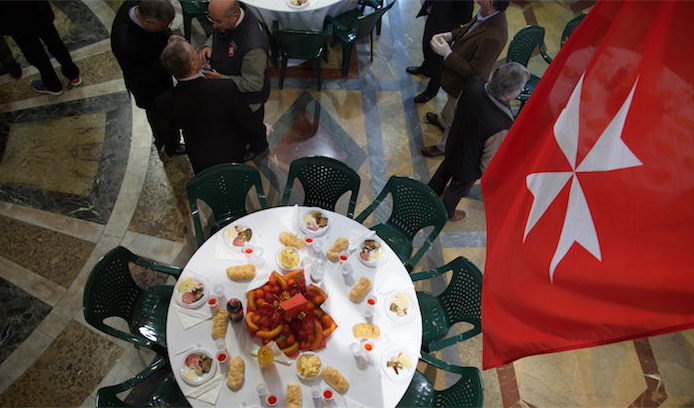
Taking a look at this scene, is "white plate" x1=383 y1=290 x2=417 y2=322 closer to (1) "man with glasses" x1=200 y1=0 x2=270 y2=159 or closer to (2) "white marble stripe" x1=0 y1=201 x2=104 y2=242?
(1) "man with glasses" x1=200 y1=0 x2=270 y2=159

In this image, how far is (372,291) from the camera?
3.54m

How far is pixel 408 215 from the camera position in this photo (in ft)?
14.1

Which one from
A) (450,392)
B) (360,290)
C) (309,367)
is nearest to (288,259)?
(360,290)

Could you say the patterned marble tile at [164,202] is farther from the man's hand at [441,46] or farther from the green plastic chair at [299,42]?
the man's hand at [441,46]

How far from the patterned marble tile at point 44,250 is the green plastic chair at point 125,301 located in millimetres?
1379

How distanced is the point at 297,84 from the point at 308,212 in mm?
2967

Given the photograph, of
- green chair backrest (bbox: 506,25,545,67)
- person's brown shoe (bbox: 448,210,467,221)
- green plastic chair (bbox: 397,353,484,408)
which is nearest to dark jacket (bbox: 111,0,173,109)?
person's brown shoe (bbox: 448,210,467,221)

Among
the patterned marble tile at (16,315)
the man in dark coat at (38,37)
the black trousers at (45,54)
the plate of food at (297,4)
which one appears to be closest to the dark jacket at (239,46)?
the plate of food at (297,4)

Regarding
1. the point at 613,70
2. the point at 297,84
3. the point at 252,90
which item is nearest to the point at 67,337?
the point at 252,90

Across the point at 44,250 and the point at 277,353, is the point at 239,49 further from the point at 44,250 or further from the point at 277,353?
the point at 44,250

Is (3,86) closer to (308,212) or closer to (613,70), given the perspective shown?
(308,212)

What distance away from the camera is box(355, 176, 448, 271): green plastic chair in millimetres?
4066

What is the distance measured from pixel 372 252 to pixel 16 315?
3.49 m

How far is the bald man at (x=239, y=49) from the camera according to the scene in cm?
403
